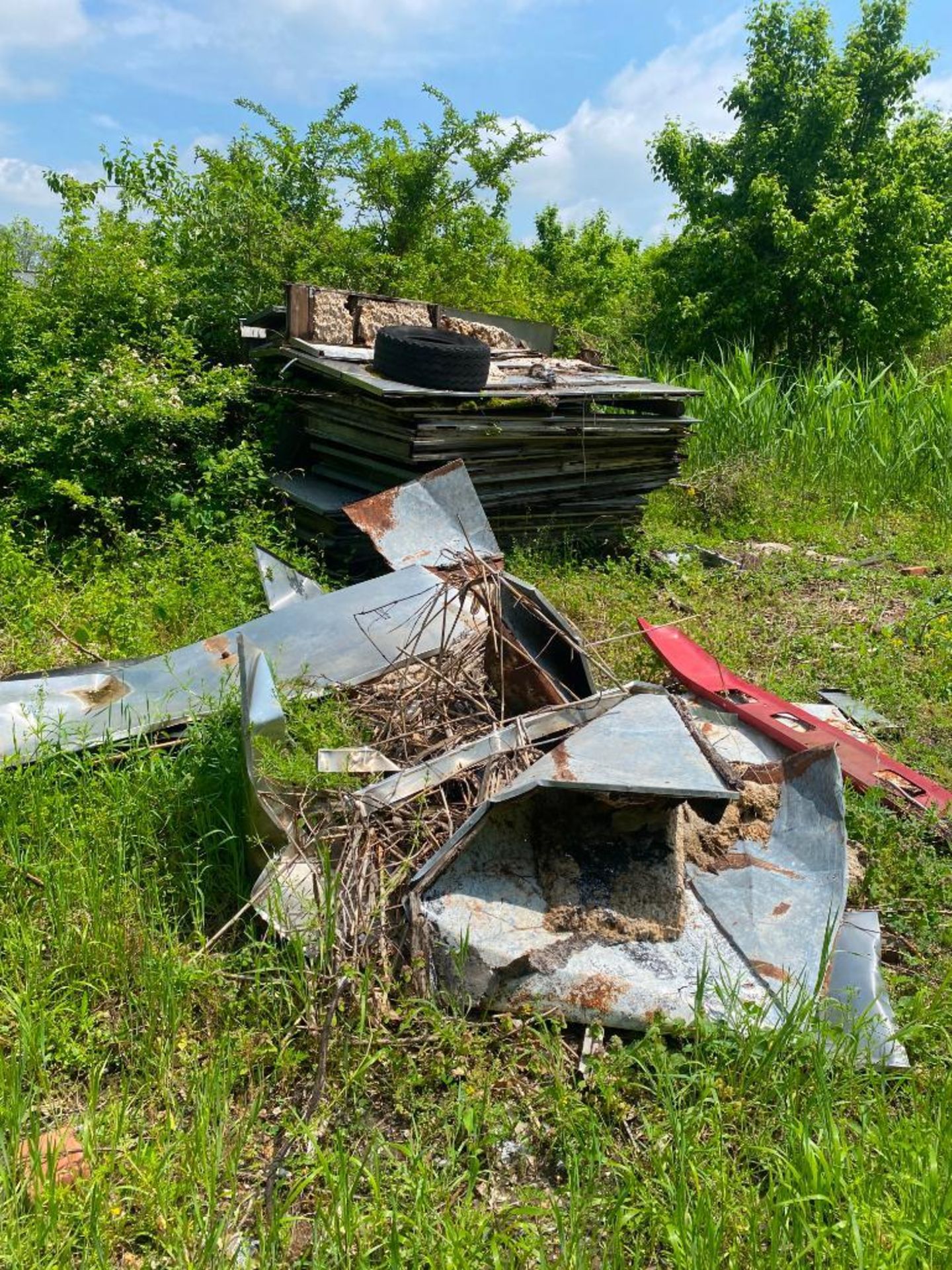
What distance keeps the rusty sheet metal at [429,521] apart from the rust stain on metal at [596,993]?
98.8 inches

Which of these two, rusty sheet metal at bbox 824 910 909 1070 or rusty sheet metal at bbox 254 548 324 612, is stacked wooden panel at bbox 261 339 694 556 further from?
rusty sheet metal at bbox 824 910 909 1070

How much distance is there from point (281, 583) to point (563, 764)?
254 cm

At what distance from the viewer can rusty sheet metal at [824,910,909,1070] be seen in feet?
8.36

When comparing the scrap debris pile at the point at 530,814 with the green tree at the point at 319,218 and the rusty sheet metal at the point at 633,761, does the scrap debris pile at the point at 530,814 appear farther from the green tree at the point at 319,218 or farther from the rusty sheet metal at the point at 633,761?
the green tree at the point at 319,218

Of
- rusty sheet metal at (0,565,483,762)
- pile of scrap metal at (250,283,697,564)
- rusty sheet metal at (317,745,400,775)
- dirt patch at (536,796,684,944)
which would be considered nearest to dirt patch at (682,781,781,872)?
dirt patch at (536,796,684,944)

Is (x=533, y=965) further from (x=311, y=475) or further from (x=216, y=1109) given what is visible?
(x=311, y=475)

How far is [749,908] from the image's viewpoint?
2.96 meters

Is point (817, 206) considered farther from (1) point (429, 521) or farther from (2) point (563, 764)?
(2) point (563, 764)

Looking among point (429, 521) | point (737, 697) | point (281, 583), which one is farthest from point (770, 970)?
point (281, 583)

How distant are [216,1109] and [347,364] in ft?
16.6

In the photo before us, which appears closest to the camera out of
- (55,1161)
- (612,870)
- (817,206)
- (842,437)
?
(55,1161)

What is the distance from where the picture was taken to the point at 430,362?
19.9 ft

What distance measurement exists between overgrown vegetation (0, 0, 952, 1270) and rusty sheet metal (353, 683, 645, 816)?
35cm

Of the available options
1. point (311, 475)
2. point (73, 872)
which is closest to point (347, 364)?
point (311, 475)
